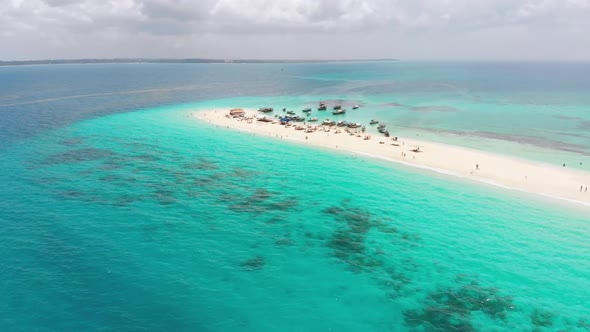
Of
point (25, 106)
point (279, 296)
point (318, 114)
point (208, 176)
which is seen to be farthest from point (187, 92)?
point (279, 296)

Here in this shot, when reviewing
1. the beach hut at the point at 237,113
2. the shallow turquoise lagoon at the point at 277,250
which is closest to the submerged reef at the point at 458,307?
the shallow turquoise lagoon at the point at 277,250

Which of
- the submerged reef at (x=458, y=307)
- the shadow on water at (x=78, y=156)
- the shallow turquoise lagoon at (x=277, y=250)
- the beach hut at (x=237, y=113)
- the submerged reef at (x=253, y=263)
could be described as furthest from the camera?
the beach hut at (x=237, y=113)

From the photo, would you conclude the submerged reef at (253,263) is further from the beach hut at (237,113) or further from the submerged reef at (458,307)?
the beach hut at (237,113)

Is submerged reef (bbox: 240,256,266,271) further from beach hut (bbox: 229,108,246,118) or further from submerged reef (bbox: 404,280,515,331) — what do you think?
beach hut (bbox: 229,108,246,118)

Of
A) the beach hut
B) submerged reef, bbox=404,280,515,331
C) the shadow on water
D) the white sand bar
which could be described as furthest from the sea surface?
the beach hut

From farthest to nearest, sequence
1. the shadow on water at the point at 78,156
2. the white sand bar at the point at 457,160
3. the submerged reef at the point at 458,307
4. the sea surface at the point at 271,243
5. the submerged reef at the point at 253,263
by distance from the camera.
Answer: the shadow on water at the point at 78,156
the white sand bar at the point at 457,160
the submerged reef at the point at 253,263
the sea surface at the point at 271,243
the submerged reef at the point at 458,307

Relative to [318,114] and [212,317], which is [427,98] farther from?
[212,317]
